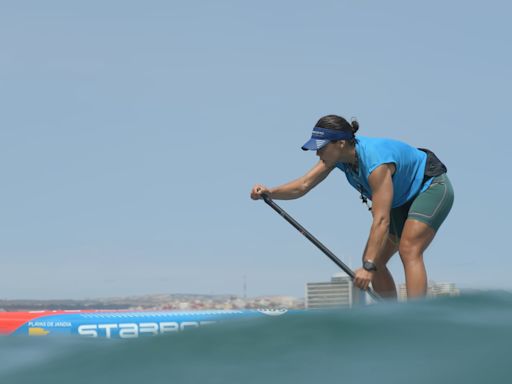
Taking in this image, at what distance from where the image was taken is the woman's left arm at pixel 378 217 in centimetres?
541

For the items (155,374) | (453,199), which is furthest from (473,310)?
(453,199)

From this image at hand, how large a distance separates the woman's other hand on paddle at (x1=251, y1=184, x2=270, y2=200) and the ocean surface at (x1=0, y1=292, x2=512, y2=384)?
3325 mm

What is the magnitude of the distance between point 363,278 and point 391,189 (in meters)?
0.64

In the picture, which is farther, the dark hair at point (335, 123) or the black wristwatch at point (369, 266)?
the dark hair at point (335, 123)

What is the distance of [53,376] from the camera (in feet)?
8.95

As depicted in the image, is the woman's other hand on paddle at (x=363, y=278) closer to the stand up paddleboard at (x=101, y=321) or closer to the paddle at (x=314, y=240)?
the paddle at (x=314, y=240)

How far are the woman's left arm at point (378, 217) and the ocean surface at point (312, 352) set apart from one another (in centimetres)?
225

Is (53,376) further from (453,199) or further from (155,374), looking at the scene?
(453,199)

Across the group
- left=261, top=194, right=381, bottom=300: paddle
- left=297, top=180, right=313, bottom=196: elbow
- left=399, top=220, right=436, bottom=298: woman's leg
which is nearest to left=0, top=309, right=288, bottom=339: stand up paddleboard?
left=261, top=194, right=381, bottom=300: paddle

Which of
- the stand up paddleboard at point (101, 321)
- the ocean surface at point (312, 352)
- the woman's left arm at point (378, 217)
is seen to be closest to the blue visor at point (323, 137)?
the woman's left arm at point (378, 217)

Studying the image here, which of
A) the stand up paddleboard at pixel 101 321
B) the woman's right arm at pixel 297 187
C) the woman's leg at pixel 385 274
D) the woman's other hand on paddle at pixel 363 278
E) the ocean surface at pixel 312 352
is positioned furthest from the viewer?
the stand up paddleboard at pixel 101 321

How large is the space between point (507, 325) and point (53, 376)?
160cm

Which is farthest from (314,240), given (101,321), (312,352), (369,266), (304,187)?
(312,352)

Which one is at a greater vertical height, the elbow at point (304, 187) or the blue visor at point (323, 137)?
the blue visor at point (323, 137)
